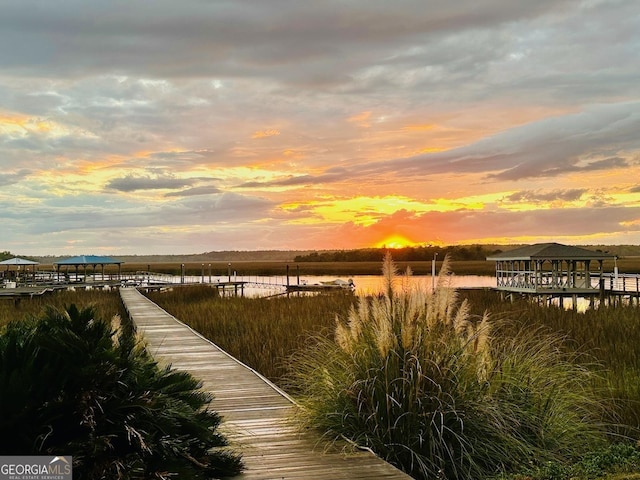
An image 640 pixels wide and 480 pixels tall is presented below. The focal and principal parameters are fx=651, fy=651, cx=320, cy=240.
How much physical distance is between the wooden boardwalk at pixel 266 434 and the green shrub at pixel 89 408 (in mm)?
723

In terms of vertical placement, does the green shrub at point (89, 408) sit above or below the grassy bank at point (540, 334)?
above

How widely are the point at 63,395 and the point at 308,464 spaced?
5.54 ft

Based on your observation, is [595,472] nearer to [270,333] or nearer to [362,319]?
[362,319]

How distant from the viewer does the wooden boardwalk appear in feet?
13.4

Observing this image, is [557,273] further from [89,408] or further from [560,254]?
[89,408]

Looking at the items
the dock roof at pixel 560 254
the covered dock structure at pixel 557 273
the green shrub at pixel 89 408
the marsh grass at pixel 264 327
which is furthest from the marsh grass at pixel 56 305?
the dock roof at pixel 560 254

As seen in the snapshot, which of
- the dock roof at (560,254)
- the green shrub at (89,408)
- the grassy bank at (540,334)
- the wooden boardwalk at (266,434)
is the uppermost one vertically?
the dock roof at (560,254)

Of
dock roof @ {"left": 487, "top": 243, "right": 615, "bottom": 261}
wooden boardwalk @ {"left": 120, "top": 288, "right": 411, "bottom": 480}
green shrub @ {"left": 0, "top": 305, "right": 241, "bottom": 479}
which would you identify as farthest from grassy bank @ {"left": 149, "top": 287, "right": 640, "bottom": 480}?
dock roof @ {"left": 487, "top": 243, "right": 615, "bottom": 261}

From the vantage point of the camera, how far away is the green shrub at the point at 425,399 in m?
4.67

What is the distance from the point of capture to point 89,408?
3236mm

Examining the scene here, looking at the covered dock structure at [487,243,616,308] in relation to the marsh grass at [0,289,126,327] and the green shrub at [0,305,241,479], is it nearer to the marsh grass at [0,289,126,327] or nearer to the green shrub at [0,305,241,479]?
the marsh grass at [0,289,126,327]

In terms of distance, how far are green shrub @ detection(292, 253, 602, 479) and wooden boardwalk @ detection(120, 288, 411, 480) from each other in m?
0.31

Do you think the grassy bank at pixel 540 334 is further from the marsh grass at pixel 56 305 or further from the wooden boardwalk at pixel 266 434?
the marsh grass at pixel 56 305

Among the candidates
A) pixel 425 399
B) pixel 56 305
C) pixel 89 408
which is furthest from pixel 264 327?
pixel 56 305
